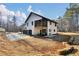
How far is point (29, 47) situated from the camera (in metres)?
1.61

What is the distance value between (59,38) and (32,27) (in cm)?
25

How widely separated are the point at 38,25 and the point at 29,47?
202 mm

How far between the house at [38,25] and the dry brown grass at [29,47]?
0.20 ft

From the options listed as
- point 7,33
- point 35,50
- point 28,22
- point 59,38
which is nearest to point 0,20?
point 7,33

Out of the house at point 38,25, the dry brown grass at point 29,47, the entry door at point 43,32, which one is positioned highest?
the house at point 38,25

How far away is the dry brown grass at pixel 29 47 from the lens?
159 centimetres

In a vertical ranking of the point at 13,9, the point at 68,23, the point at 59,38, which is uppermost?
the point at 13,9

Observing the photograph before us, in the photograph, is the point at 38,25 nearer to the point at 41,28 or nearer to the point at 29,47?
the point at 41,28

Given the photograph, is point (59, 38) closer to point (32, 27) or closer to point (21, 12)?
point (32, 27)

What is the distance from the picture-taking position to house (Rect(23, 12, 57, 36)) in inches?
63.7

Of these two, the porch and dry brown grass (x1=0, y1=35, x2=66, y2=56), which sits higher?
the porch

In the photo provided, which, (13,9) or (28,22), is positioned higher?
(13,9)

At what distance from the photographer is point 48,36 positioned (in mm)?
1633

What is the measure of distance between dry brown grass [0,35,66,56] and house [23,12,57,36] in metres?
0.06
